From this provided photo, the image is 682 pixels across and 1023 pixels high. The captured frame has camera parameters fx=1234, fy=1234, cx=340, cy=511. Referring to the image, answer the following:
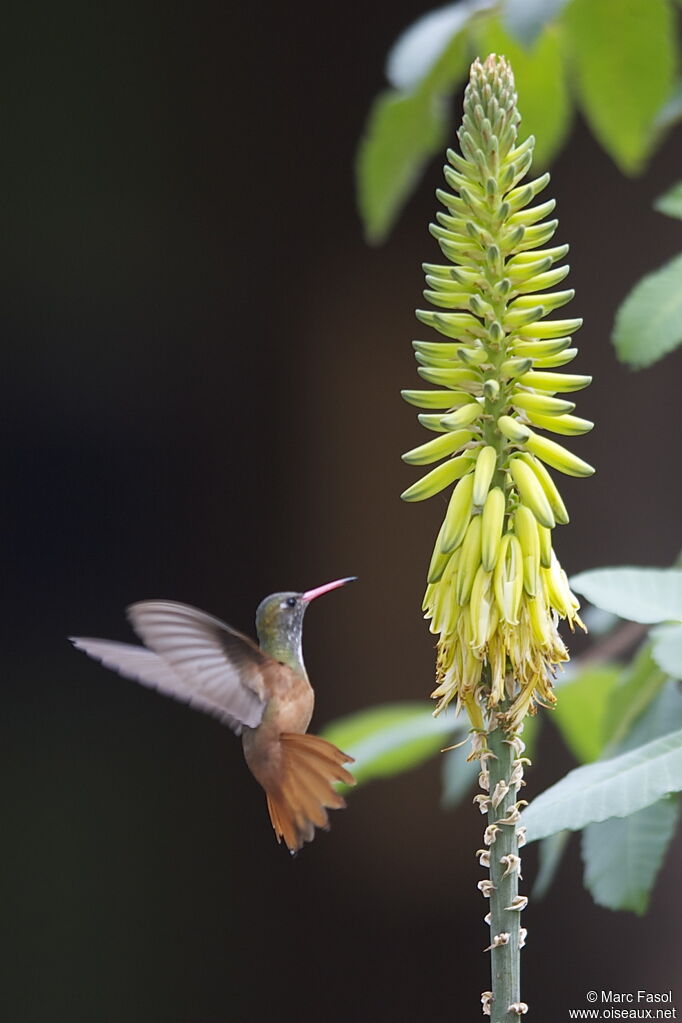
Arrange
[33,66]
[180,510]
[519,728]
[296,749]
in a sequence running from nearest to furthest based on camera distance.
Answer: [519,728] < [296,749] < [33,66] < [180,510]

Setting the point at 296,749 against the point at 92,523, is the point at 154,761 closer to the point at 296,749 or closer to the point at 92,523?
the point at 92,523

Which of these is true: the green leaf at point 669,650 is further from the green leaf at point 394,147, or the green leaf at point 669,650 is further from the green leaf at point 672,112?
the green leaf at point 394,147

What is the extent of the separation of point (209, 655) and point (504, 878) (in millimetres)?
526

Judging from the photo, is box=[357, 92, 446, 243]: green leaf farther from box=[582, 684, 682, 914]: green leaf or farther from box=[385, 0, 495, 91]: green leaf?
box=[582, 684, 682, 914]: green leaf

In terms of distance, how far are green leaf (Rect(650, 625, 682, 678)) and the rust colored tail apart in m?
0.28

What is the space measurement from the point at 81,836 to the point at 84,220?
2049 mm

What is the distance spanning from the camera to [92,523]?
162 inches

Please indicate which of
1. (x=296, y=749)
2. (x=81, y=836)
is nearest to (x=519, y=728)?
(x=296, y=749)

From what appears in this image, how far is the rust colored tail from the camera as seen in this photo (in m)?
1.06

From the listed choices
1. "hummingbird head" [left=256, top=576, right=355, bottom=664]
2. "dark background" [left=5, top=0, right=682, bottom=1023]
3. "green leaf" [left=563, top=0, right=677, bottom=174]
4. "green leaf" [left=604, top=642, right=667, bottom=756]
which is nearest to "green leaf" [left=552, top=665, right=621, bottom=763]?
"green leaf" [left=604, top=642, right=667, bottom=756]

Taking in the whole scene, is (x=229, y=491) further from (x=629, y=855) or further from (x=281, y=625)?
(x=629, y=855)

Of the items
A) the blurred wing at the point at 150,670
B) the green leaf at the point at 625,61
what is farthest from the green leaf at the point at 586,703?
the green leaf at the point at 625,61

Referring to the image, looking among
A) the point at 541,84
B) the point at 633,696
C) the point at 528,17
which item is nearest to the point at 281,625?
the point at 633,696

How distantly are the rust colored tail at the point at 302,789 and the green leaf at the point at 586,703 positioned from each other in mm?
569
